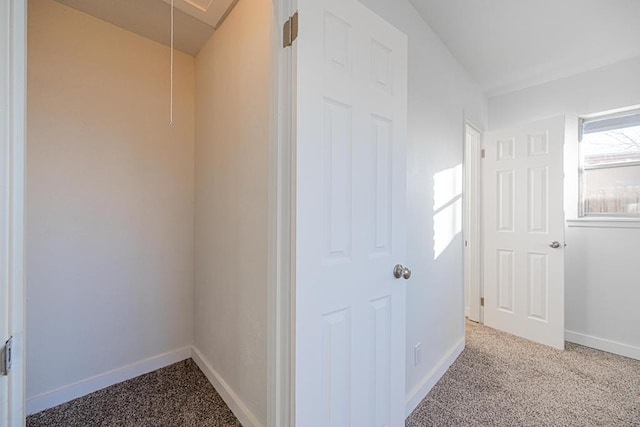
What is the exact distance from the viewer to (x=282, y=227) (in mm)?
996

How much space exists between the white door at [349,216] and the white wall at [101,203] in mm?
1695

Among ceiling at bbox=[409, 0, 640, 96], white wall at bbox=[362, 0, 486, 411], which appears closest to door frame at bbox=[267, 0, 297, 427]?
white wall at bbox=[362, 0, 486, 411]

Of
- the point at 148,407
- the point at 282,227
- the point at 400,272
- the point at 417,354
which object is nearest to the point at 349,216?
the point at 282,227

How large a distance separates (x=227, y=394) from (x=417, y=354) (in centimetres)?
126

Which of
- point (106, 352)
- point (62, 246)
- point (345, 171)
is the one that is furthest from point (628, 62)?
point (106, 352)

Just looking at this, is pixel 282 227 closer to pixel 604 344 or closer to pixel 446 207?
pixel 446 207

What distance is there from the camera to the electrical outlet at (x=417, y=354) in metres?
1.74

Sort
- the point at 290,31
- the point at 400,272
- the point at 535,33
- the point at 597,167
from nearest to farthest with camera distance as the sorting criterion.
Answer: the point at 290,31 → the point at 400,272 → the point at 535,33 → the point at 597,167

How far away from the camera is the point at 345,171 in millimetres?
1100

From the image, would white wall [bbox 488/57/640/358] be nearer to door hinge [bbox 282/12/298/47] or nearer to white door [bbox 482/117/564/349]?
white door [bbox 482/117/564/349]

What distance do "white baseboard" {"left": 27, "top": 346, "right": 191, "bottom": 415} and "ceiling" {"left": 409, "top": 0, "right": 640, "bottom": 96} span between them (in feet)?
10.4

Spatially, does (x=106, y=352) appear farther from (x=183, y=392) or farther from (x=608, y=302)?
(x=608, y=302)

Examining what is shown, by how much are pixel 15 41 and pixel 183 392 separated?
2044 millimetres

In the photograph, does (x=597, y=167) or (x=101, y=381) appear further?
(x=597, y=167)
